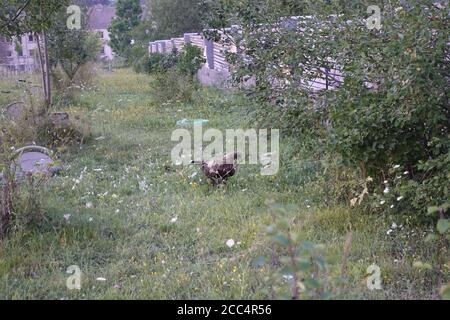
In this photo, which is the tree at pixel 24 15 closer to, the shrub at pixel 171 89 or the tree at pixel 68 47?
the shrub at pixel 171 89

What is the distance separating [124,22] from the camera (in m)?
35.2

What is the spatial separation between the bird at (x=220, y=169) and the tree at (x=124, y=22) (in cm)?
3058

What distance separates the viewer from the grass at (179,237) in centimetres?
349

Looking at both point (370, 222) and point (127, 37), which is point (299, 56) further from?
point (127, 37)

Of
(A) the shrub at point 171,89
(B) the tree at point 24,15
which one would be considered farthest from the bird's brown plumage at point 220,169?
(A) the shrub at point 171,89

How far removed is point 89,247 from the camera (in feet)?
13.8

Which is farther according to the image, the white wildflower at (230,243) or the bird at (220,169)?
the bird at (220,169)

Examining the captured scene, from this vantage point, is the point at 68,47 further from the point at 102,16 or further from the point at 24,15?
the point at 102,16

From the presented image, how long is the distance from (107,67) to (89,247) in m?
24.6

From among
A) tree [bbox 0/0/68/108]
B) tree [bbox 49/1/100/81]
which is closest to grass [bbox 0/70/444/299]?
tree [bbox 0/0/68/108]

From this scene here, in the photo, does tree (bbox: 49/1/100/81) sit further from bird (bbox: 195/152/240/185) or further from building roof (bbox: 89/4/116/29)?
building roof (bbox: 89/4/116/29)

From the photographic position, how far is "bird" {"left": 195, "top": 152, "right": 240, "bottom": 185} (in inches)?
228

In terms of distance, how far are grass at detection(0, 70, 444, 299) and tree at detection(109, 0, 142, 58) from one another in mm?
29662

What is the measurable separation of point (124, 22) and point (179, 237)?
32.8m
